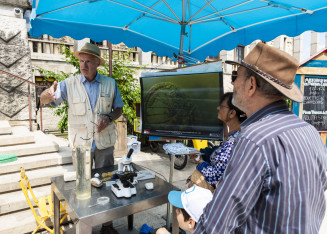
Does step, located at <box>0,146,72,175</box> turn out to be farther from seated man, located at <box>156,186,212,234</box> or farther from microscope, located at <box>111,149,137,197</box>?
seated man, located at <box>156,186,212,234</box>

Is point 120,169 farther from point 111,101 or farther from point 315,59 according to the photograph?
point 315,59

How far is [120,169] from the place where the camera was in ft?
7.52

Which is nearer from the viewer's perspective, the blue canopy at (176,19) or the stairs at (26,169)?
the blue canopy at (176,19)

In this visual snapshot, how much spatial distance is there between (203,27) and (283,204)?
137 inches

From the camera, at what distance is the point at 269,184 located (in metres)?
0.85

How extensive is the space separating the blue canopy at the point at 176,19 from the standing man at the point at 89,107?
0.62 m

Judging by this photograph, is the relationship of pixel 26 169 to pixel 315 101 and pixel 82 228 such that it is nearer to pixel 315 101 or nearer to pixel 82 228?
pixel 82 228

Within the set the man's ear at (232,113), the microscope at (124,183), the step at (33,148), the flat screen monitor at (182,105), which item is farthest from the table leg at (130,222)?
the step at (33,148)

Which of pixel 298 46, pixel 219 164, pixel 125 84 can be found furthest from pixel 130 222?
pixel 298 46

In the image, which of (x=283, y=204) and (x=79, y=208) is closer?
(x=283, y=204)

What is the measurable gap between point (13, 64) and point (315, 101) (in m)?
7.64

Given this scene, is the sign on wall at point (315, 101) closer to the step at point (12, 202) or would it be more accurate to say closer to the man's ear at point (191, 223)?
the man's ear at point (191, 223)

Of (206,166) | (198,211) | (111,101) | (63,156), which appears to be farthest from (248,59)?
(63,156)

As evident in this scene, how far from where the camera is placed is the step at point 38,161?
141 inches
